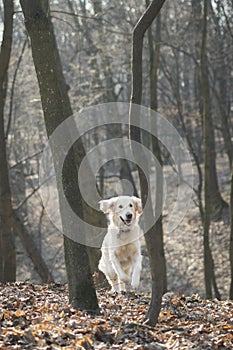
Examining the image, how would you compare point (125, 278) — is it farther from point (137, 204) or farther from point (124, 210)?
point (137, 204)

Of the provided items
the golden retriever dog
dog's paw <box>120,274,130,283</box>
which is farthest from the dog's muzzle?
dog's paw <box>120,274,130,283</box>

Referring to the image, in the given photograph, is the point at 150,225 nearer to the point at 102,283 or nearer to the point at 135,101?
the point at 135,101

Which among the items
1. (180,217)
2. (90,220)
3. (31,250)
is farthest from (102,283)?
(180,217)

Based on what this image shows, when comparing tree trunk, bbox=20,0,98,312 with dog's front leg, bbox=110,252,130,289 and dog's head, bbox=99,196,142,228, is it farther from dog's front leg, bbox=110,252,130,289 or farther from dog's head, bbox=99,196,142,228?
dog's head, bbox=99,196,142,228

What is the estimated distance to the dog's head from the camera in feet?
35.4

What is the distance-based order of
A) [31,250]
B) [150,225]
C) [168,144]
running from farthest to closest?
[168,144], [31,250], [150,225]

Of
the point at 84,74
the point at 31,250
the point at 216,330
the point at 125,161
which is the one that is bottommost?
the point at 216,330

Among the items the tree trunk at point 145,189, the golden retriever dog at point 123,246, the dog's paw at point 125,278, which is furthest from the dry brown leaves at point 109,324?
the golden retriever dog at point 123,246

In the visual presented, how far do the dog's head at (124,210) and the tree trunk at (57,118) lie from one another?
359cm

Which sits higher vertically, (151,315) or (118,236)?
(118,236)

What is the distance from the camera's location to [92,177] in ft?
45.1

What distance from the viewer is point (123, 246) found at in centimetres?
1065

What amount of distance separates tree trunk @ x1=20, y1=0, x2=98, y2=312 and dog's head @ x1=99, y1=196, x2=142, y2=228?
11.8 feet

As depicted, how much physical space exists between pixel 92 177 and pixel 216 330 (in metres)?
7.22
